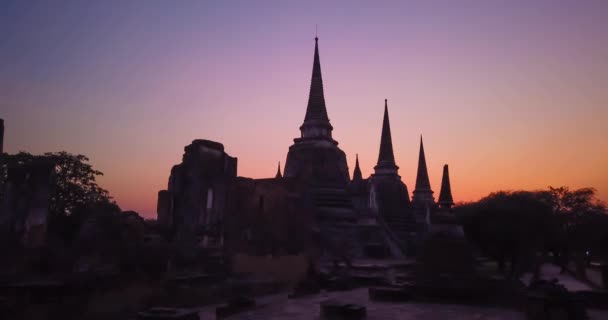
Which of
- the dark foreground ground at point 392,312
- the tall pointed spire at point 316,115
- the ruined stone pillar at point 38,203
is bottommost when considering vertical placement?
the dark foreground ground at point 392,312

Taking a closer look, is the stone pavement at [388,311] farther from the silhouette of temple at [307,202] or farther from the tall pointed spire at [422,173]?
the tall pointed spire at [422,173]

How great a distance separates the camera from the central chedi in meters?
30.9

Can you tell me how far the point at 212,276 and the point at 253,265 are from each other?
345 centimetres

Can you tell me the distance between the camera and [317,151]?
32.3 m

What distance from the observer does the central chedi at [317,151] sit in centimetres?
3094

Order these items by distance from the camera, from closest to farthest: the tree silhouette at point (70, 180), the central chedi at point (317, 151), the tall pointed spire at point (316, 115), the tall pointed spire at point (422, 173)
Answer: the tree silhouette at point (70, 180)
the central chedi at point (317, 151)
the tall pointed spire at point (316, 115)
the tall pointed spire at point (422, 173)

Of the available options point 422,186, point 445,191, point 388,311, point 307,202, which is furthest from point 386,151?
point 388,311

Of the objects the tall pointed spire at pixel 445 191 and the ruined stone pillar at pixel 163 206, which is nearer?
the ruined stone pillar at pixel 163 206

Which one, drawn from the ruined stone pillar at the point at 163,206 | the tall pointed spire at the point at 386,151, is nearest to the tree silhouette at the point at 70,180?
the ruined stone pillar at the point at 163,206

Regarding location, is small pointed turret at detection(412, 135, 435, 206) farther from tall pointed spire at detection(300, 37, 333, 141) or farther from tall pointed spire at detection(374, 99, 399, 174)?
tall pointed spire at detection(300, 37, 333, 141)

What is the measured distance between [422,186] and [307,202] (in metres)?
24.5

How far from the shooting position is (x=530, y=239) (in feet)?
66.2

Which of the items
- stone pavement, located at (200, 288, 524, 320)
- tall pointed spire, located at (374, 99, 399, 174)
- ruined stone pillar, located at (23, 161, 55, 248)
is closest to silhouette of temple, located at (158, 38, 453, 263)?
tall pointed spire, located at (374, 99, 399, 174)

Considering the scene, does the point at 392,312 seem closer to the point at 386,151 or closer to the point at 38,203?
the point at 38,203
